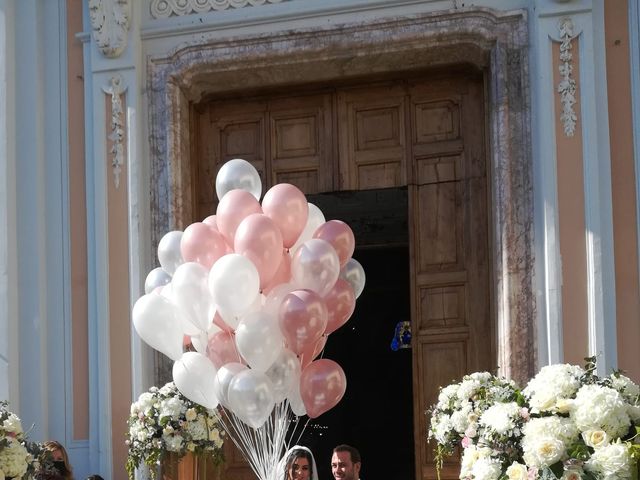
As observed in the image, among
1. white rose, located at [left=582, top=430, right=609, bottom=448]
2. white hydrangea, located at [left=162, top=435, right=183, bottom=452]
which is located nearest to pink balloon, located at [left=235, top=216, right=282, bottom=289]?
white hydrangea, located at [left=162, top=435, right=183, bottom=452]

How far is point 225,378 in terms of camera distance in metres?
5.96

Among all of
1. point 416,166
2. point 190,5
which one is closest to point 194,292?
point 416,166

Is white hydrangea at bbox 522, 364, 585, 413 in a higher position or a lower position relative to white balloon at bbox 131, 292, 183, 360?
lower

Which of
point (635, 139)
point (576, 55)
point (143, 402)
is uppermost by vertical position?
point (576, 55)

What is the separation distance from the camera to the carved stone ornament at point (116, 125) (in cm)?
822

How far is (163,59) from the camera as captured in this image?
833 cm

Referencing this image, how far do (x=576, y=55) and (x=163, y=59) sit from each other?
9.70 ft

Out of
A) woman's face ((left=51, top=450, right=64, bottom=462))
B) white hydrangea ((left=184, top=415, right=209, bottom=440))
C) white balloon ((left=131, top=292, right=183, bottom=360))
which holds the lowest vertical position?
woman's face ((left=51, top=450, right=64, bottom=462))

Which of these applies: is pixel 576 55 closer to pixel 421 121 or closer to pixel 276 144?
pixel 421 121

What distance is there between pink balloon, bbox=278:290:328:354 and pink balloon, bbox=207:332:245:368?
13.1 inches

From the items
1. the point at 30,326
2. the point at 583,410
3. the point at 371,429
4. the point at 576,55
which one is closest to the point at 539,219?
the point at 576,55

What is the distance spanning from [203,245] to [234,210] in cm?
25

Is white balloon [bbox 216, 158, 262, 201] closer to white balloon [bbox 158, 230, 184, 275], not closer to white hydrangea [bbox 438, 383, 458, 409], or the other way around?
white balloon [bbox 158, 230, 184, 275]

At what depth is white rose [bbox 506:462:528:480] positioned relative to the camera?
4.57 m
